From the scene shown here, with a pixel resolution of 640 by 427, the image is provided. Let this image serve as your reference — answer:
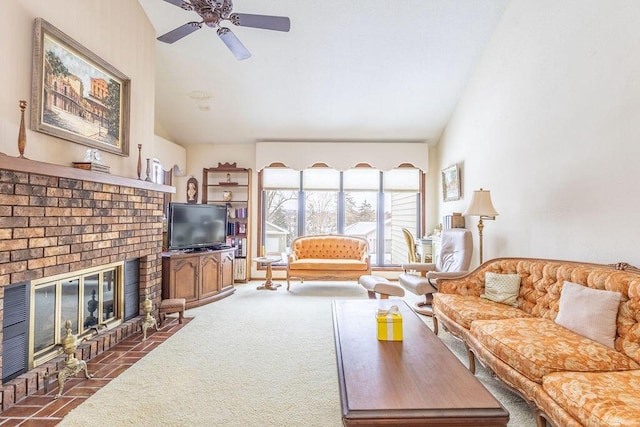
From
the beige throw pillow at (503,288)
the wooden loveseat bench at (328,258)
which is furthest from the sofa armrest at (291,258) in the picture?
the beige throw pillow at (503,288)

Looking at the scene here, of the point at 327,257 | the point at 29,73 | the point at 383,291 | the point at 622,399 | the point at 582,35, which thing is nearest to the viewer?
the point at 622,399

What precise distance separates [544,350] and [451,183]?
3949 mm

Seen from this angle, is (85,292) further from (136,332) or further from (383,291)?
(383,291)

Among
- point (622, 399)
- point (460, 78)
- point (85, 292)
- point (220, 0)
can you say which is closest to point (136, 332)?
point (85, 292)

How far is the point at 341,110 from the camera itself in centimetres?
553

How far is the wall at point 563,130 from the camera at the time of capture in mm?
2383

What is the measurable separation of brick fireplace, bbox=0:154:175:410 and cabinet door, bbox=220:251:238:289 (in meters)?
1.23

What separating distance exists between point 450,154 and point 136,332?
5260 mm

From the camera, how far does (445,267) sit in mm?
4379

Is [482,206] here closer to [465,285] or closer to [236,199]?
[465,285]

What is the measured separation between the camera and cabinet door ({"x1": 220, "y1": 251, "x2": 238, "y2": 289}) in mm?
4977

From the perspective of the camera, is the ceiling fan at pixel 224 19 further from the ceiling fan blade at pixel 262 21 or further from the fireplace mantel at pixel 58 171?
the fireplace mantel at pixel 58 171

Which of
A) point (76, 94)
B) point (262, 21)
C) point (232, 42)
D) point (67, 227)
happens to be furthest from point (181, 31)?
point (67, 227)

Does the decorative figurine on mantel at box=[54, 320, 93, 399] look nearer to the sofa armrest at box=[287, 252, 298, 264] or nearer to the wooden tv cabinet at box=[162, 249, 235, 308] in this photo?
the wooden tv cabinet at box=[162, 249, 235, 308]
